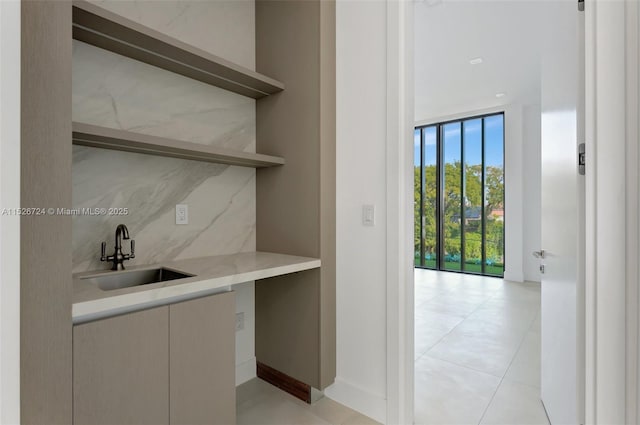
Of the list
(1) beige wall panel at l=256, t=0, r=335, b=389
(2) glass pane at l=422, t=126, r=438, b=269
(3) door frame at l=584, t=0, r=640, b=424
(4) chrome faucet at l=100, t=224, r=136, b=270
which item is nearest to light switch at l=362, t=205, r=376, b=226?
(1) beige wall panel at l=256, t=0, r=335, b=389

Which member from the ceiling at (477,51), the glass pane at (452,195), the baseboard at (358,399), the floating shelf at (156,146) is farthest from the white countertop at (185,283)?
the glass pane at (452,195)

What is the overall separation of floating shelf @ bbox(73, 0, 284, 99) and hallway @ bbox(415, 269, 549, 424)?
2.12 m

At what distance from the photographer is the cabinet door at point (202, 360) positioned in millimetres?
1286

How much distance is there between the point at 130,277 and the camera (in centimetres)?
158

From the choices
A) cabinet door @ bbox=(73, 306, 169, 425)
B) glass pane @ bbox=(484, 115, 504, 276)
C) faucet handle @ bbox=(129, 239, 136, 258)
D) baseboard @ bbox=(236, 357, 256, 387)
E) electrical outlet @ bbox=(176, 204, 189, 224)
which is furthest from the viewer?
glass pane @ bbox=(484, 115, 504, 276)

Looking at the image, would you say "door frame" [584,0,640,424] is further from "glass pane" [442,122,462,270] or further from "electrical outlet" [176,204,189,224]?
"glass pane" [442,122,462,270]

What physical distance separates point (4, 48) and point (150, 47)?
0.89 metres

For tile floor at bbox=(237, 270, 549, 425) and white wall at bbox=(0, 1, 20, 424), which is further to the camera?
tile floor at bbox=(237, 270, 549, 425)

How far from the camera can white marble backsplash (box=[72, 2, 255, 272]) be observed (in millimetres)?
1544

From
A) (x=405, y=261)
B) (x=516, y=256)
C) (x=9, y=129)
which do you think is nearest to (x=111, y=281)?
(x=9, y=129)

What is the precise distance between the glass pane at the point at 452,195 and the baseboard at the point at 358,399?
4.72 metres

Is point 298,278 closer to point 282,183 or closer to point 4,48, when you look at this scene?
point 282,183

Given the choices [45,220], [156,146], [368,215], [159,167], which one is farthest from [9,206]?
[368,215]

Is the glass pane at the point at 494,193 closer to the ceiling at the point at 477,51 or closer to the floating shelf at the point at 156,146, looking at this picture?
Result: the ceiling at the point at 477,51
